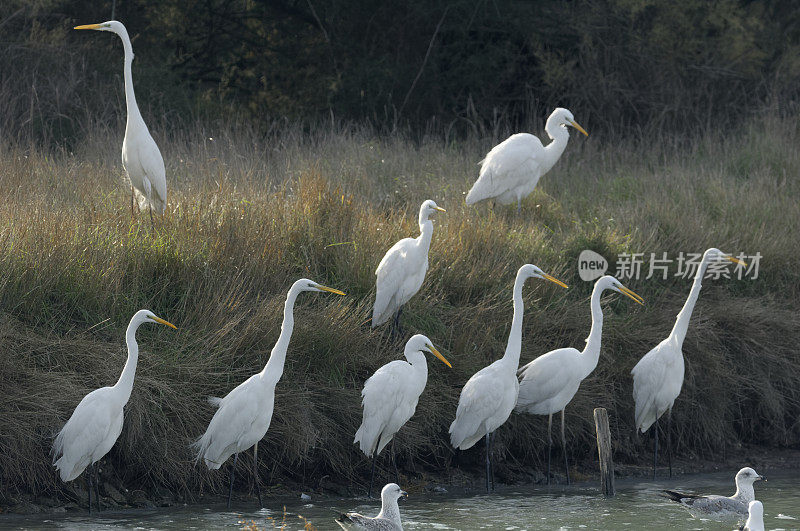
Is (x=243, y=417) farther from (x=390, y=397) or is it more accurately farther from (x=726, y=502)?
(x=726, y=502)

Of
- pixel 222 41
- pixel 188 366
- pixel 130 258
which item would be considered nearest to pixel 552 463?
pixel 188 366

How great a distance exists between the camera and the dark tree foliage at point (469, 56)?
16.4 m

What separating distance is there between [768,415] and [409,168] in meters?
4.66

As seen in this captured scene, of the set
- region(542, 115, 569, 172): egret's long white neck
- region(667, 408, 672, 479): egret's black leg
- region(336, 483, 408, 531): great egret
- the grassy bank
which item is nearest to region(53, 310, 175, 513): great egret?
the grassy bank

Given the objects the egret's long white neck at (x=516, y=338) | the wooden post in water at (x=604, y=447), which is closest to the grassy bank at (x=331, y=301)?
the egret's long white neck at (x=516, y=338)

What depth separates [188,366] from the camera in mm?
6734

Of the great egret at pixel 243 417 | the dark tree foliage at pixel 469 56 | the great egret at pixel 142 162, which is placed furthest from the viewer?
the dark tree foliage at pixel 469 56

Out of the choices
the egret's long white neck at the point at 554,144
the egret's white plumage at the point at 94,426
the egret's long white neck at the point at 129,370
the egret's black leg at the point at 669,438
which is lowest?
the egret's black leg at the point at 669,438

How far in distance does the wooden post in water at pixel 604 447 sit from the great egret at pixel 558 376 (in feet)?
1.83

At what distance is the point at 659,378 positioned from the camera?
741cm

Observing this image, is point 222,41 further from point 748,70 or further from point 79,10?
point 748,70

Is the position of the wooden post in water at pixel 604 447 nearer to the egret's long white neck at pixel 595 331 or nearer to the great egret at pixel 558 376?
the great egret at pixel 558 376

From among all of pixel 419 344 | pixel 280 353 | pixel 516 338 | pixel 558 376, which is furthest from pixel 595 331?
pixel 280 353

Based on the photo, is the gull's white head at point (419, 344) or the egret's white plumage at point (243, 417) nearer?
the egret's white plumage at point (243, 417)
